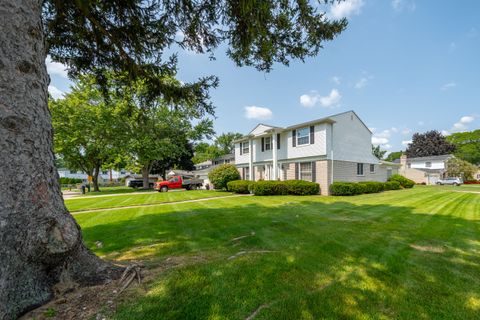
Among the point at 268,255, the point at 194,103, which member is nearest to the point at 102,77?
the point at 194,103

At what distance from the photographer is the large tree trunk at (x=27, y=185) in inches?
81.1

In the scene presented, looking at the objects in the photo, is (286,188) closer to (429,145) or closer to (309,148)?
(309,148)

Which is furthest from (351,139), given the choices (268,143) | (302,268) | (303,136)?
(302,268)

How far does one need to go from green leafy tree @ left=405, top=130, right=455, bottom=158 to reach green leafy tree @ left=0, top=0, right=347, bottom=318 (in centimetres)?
6781

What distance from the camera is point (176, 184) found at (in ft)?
78.3

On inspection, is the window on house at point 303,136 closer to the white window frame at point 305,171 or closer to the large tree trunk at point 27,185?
the white window frame at point 305,171

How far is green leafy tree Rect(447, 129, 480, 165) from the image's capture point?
5238 centimetres

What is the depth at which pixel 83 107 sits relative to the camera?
22.4 m

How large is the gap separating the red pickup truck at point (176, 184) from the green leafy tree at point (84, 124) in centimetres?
699

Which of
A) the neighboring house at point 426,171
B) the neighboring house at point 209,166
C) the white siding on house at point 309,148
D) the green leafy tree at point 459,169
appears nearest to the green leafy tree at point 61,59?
the white siding on house at point 309,148

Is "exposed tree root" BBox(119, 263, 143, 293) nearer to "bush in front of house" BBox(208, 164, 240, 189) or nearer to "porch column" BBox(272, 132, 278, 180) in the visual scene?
"porch column" BBox(272, 132, 278, 180)

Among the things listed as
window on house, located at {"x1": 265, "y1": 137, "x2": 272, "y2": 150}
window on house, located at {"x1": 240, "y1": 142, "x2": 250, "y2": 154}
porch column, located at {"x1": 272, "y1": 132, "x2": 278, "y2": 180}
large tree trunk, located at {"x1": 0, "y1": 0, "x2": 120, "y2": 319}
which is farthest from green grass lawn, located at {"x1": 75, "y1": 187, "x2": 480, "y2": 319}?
window on house, located at {"x1": 240, "y1": 142, "x2": 250, "y2": 154}

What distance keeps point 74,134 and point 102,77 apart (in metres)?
20.7

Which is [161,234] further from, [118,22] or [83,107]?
[83,107]
